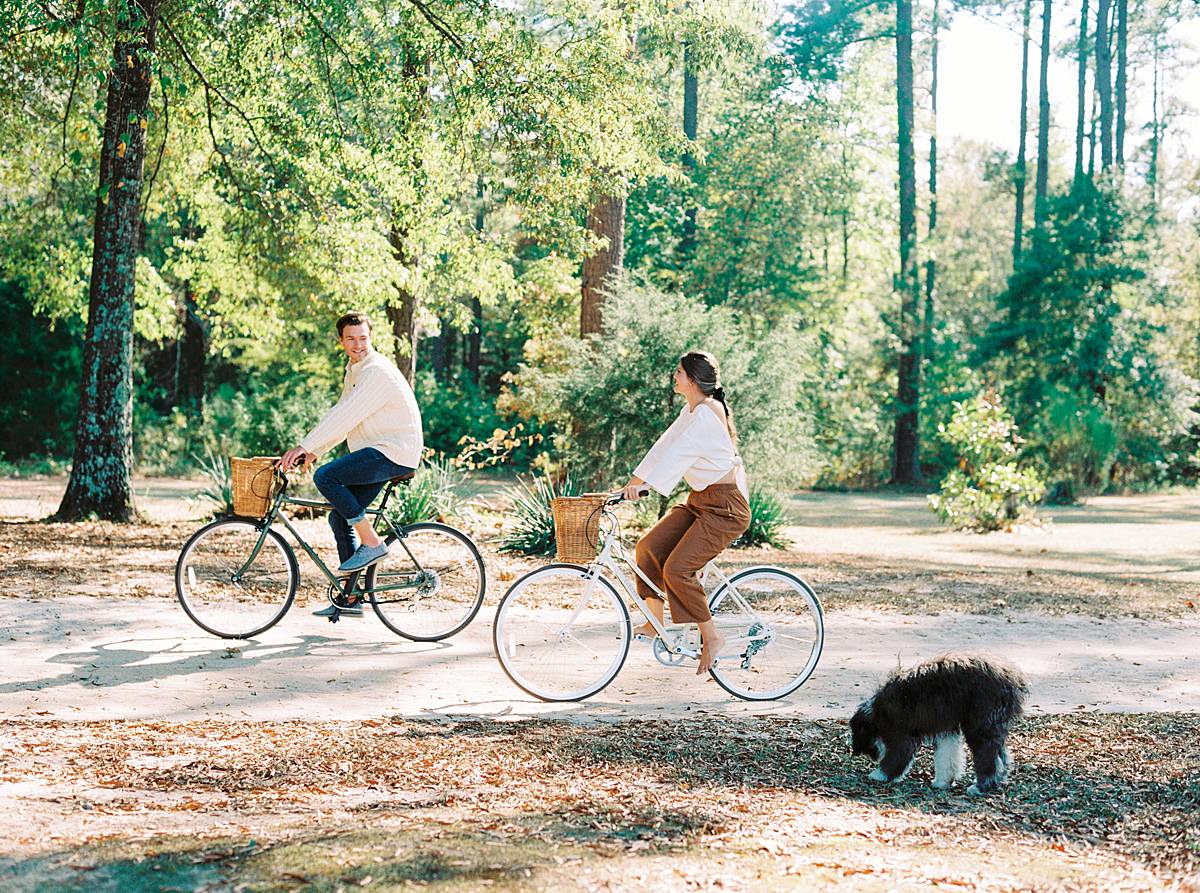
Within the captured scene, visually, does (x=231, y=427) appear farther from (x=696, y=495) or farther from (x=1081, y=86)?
(x=1081, y=86)

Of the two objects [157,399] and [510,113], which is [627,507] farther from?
[157,399]

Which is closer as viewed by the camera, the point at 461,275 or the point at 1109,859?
the point at 1109,859

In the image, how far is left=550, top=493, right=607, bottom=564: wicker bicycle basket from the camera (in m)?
7.00

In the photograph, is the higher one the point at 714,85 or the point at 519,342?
the point at 714,85

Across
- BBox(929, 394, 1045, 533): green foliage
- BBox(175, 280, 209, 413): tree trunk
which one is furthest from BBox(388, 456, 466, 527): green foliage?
BBox(175, 280, 209, 413): tree trunk

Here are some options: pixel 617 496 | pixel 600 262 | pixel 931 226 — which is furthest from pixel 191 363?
pixel 617 496

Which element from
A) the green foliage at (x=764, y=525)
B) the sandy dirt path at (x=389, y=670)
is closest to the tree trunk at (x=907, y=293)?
the green foliage at (x=764, y=525)

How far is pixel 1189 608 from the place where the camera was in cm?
1064

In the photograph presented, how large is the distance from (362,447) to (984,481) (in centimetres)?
1369

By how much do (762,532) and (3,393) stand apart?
71.5 feet

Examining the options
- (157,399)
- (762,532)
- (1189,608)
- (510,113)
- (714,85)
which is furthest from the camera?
(714,85)

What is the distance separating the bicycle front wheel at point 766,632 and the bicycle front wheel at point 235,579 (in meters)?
2.73

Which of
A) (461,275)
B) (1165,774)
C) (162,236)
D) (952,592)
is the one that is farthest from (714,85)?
(1165,774)

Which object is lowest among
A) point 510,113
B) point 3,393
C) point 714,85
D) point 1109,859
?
point 1109,859
